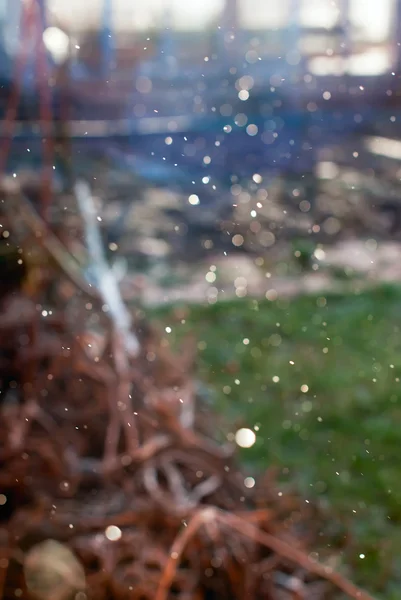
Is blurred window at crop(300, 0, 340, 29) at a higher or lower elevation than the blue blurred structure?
higher

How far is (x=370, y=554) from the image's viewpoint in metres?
0.67

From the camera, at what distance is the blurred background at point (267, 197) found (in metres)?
0.95

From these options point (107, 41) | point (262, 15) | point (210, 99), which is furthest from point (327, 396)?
point (262, 15)

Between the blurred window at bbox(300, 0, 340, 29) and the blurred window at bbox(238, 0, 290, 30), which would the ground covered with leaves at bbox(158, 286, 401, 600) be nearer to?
the blurred window at bbox(300, 0, 340, 29)

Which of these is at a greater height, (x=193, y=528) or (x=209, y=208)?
(x=193, y=528)

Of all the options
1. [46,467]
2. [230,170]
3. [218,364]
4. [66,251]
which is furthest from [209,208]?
[46,467]

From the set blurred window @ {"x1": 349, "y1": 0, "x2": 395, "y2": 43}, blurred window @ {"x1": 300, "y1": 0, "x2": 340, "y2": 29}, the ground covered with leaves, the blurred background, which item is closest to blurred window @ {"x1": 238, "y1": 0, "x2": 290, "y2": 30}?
the blurred background

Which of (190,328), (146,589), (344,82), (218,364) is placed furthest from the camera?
(344,82)

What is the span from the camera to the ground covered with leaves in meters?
0.76

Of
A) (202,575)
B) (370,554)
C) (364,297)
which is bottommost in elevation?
(364,297)

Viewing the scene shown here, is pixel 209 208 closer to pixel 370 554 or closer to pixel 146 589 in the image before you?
pixel 370 554

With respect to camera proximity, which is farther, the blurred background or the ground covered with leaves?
the blurred background

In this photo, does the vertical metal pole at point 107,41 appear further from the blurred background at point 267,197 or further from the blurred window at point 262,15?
the blurred window at point 262,15

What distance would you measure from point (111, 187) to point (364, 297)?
64 cm
